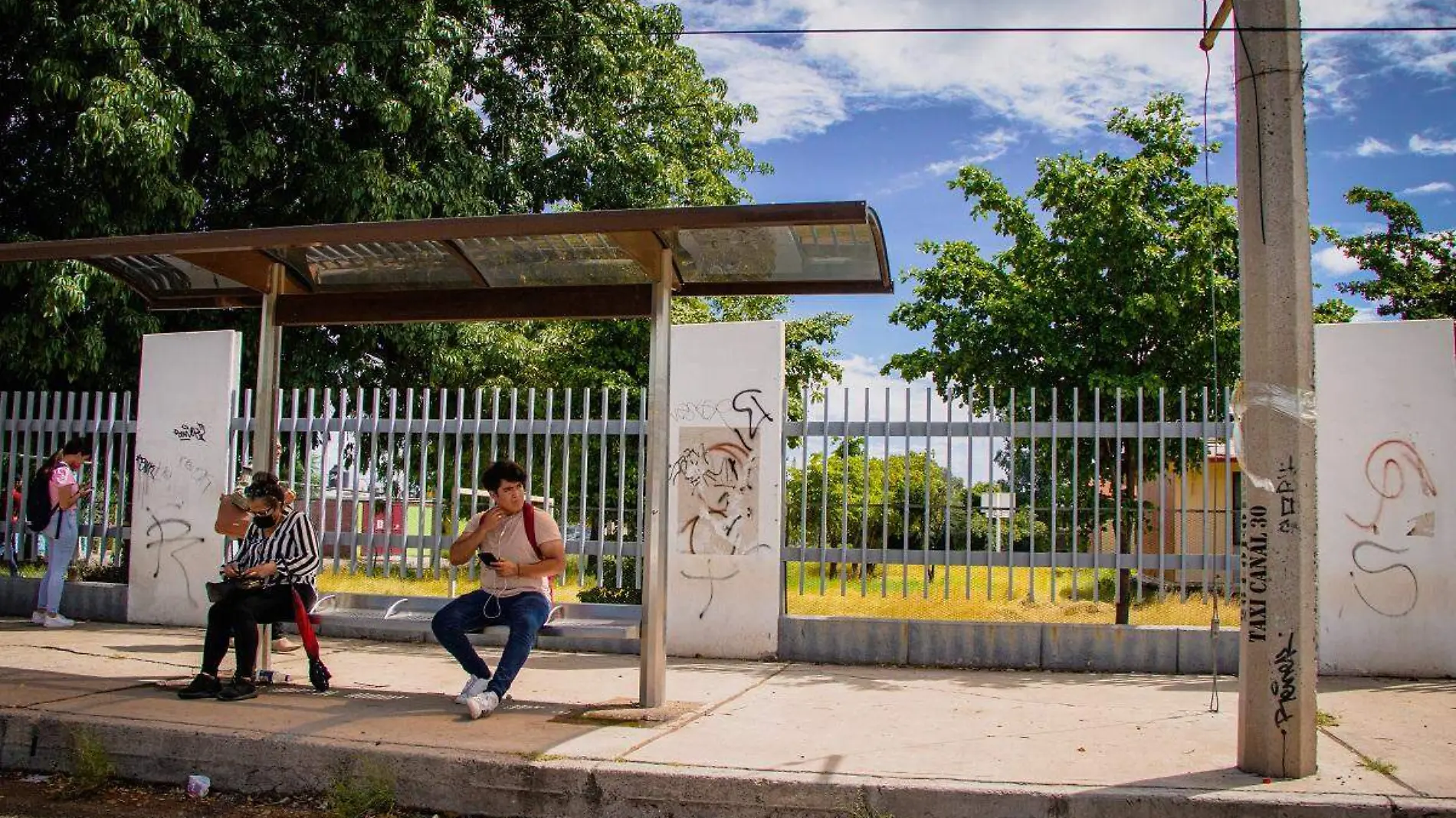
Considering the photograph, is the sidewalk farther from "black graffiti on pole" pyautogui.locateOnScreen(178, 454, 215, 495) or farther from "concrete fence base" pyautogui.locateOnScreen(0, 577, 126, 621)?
"concrete fence base" pyautogui.locateOnScreen(0, 577, 126, 621)

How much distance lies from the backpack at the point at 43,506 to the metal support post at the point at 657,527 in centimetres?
623

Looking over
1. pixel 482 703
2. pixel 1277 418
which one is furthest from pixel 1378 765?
pixel 482 703

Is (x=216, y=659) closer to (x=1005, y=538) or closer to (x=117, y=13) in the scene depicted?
(x=1005, y=538)

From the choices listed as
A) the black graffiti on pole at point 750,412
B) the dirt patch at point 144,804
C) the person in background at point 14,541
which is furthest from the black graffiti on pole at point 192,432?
the black graffiti on pole at point 750,412

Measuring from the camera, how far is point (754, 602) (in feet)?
27.3

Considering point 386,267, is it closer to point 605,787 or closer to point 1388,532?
point 605,787

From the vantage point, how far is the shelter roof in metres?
5.68

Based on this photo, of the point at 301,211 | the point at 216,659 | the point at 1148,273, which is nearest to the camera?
the point at 216,659

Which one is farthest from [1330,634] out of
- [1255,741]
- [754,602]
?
[754,602]

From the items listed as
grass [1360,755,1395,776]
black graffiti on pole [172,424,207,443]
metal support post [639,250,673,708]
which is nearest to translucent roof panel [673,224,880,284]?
metal support post [639,250,673,708]

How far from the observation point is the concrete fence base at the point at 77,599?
10.1 meters

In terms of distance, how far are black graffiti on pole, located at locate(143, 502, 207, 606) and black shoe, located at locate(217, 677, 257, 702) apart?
12.4 ft

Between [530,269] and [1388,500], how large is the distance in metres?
5.95

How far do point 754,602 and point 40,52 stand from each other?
35.6ft
